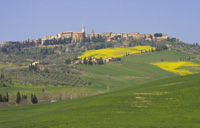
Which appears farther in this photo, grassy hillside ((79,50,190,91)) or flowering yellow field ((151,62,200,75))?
flowering yellow field ((151,62,200,75))

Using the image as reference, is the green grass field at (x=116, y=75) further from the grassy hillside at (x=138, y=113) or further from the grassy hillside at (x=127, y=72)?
the grassy hillside at (x=138, y=113)

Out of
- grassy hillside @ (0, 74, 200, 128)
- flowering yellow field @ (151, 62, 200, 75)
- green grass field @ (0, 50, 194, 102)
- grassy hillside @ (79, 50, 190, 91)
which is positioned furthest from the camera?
flowering yellow field @ (151, 62, 200, 75)

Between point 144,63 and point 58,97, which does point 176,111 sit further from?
point 144,63

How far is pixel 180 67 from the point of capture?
524 ft

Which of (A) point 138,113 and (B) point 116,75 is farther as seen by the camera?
(B) point 116,75

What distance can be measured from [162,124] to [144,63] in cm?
14014

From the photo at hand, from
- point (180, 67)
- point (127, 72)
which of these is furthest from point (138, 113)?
point (180, 67)

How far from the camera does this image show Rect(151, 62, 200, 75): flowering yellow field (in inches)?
5920

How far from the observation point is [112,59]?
591ft

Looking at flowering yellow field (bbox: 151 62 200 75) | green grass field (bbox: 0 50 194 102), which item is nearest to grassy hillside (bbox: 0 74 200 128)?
green grass field (bbox: 0 50 194 102)

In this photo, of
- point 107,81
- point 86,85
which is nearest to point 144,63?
point 107,81

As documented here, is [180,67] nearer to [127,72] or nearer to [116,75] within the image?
[127,72]

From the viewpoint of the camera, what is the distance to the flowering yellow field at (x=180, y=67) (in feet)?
493

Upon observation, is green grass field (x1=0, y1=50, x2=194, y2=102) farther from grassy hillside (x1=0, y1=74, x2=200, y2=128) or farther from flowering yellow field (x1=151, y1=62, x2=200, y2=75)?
grassy hillside (x1=0, y1=74, x2=200, y2=128)
